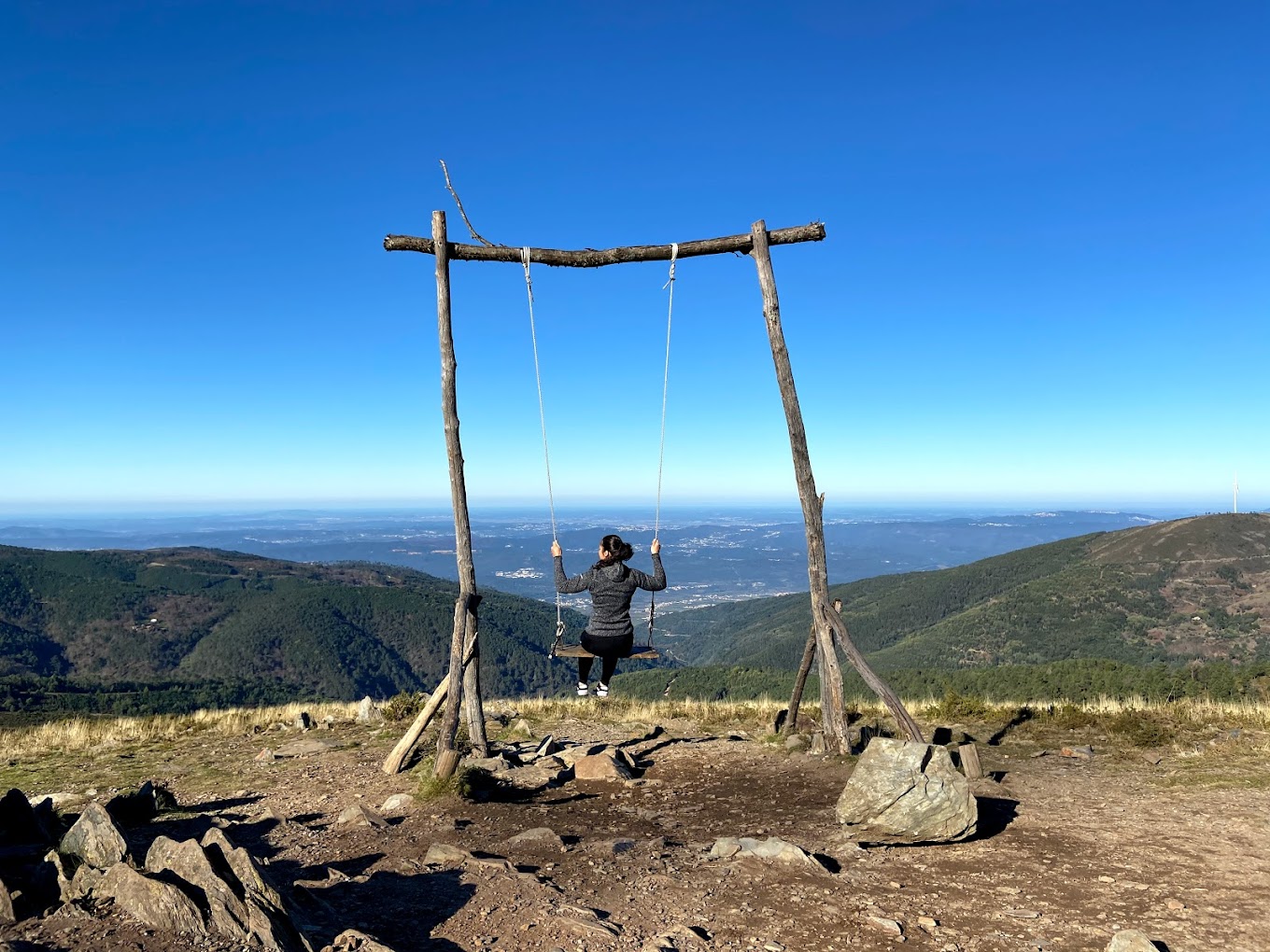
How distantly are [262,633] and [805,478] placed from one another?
174423mm

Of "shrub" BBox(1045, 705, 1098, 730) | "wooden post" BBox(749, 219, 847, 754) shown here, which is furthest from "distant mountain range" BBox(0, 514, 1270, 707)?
"wooden post" BBox(749, 219, 847, 754)

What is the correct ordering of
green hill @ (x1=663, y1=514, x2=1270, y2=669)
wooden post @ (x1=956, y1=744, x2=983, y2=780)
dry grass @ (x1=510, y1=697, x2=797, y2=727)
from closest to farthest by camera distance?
wooden post @ (x1=956, y1=744, x2=983, y2=780) < dry grass @ (x1=510, y1=697, x2=797, y2=727) < green hill @ (x1=663, y1=514, x2=1270, y2=669)

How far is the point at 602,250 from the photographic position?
1054 cm

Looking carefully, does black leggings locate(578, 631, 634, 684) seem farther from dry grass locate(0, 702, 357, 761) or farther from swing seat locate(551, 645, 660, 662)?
dry grass locate(0, 702, 357, 761)

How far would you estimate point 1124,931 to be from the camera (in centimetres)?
429

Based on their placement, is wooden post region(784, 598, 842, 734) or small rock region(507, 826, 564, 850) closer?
small rock region(507, 826, 564, 850)

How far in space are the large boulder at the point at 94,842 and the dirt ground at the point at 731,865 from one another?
0.82m

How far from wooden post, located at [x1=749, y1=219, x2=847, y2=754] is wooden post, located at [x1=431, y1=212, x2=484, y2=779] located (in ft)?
14.1

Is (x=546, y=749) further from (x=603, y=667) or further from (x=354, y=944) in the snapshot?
(x=354, y=944)

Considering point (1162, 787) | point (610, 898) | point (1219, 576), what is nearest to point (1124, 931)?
point (610, 898)

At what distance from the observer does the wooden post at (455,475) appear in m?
9.40

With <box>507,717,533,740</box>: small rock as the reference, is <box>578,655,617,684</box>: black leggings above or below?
above

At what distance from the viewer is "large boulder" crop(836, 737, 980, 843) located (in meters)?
6.41

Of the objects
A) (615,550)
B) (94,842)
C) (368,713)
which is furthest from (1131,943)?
(368,713)
